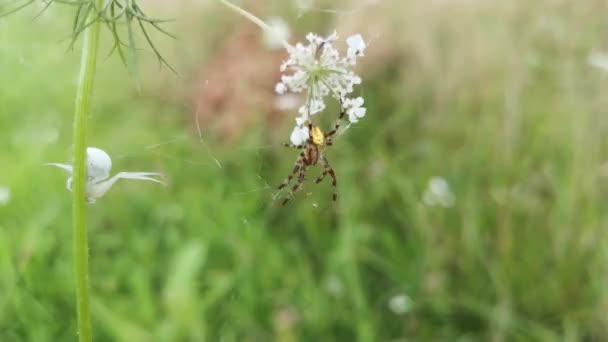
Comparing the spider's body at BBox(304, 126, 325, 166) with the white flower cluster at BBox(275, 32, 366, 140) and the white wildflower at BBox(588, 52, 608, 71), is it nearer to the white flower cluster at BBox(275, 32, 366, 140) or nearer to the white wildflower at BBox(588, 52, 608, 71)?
the white flower cluster at BBox(275, 32, 366, 140)

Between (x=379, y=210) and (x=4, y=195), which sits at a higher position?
(x=379, y=210)

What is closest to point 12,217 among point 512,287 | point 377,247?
point 377,247

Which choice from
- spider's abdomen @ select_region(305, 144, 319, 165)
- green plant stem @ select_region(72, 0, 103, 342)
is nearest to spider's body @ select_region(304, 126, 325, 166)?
spider's abdomen @ select_region(305, 144, 319, 165)

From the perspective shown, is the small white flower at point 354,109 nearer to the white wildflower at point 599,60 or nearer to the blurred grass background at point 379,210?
the blurred grass background at point 379,210

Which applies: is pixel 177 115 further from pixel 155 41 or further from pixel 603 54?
pixel 603 54

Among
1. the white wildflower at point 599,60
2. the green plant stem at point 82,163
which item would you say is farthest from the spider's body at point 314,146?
the white wildflower at point 599,60

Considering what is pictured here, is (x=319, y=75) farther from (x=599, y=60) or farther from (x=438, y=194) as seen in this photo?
(x=438, y=194)

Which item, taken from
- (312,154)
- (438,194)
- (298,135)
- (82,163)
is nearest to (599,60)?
(438,194)
